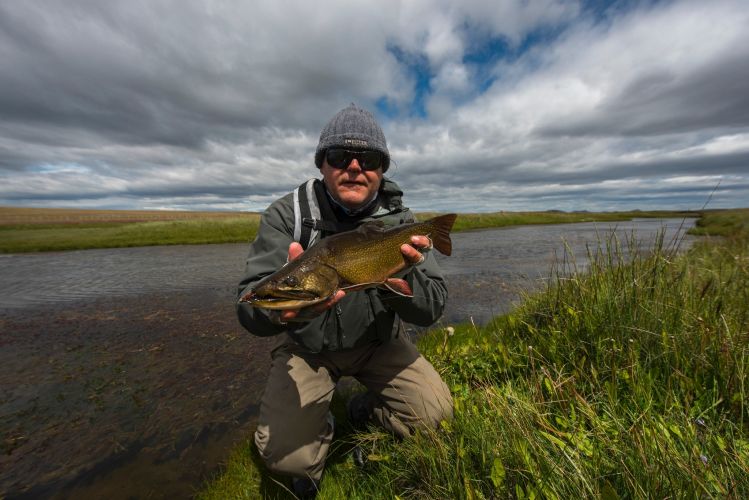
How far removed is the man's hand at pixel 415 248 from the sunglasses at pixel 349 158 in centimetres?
132

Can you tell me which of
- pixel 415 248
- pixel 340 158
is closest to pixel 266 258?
pixel 340 158

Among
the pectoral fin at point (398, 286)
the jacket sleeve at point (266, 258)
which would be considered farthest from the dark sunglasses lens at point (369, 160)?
Answer: the pectoral fin at point (398, 286)

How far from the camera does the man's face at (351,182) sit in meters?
4.04

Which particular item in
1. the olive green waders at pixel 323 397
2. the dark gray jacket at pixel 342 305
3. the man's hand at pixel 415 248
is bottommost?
the olive green waders at pixel 323 397

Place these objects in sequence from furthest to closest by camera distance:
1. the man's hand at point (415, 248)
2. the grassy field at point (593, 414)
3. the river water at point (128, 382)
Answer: the river water at point (128, 382)
the man's hand at point (415, 248)
the grassy field at point (593, 414)

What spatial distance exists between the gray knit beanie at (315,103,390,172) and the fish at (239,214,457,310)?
4.41ft

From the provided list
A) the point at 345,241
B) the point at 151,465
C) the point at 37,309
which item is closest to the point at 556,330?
the point at 345,241

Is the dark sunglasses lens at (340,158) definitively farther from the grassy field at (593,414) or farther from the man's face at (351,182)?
the grassy field at (593,414)

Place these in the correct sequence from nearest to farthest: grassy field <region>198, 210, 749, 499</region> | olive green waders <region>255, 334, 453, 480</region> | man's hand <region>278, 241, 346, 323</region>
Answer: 1. grassy field <region>198, 210, 749, 499</region>
2. man's hand <region>278, 241, 346, 323</region>
3. olive green waders <region>255, 334, 453, 480</region>

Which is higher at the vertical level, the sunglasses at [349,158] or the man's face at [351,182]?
the sunglasses at [349,158]

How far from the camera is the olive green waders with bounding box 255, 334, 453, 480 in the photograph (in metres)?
3.48

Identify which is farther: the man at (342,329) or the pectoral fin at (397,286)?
the man at (342,329)

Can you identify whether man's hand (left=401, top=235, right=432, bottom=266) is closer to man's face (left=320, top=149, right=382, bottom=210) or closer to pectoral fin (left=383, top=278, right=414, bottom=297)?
pectoral fin (left=383, top=278, right=414, bottom=297)

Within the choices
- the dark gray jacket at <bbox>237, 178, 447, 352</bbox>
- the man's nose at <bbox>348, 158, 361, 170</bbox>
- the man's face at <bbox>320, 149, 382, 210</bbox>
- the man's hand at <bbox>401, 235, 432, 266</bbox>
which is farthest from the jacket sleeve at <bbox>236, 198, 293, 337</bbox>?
the man's hand at <bbox>401, 235, 432, 266</bbox>
